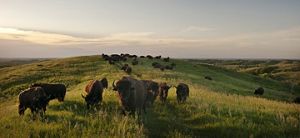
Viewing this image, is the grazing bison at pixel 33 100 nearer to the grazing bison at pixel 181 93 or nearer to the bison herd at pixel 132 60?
the grazing bison at pixel 181 93

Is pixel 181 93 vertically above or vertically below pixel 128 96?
below

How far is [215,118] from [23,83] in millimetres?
42043

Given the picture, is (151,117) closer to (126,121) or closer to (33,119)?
(126,121)

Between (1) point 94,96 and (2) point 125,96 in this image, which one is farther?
(1) point 94,96

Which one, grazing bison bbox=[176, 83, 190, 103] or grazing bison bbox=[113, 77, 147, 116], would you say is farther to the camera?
grazing bison bbox=[176, 83, 190, 103]

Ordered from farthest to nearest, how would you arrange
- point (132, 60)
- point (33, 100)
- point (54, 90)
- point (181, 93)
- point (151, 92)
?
point (132, 60), point (54, 90), point (181, 93), point (151, 92), point (33, 100)

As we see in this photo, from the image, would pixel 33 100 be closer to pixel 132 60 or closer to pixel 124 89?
pixel 124 89

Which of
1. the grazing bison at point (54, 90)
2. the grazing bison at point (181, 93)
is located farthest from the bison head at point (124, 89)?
the grazing bison at point (54, 90)

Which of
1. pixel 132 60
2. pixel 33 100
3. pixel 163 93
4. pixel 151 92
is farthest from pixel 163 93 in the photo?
pixel 132 60

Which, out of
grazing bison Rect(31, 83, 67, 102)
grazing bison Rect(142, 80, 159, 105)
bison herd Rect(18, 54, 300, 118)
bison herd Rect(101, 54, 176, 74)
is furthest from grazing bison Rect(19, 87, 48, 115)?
bison herd Rect(101, 54, 176, 74)

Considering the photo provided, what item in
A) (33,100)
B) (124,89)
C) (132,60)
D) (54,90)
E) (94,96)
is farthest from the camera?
(132,60)

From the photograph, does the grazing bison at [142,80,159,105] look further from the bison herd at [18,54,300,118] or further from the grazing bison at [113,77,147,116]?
the grazing bison at [113,77,147,116]

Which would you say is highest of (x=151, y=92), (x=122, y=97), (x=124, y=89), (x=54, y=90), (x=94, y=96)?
(x=124, y=89)

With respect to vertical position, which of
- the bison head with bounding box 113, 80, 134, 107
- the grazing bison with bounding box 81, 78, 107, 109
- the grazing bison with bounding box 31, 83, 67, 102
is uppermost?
the bison head with bounding box 113, 80, 134, 107
